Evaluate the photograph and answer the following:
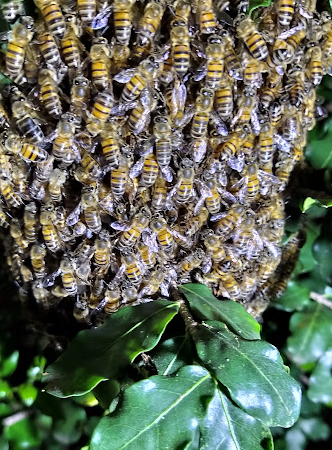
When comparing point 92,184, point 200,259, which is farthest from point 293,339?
point 92,184

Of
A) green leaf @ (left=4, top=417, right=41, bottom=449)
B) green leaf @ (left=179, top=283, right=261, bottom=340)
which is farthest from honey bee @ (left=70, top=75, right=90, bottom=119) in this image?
green leaf @ (left=4, top=417, right=41, bottom=449)

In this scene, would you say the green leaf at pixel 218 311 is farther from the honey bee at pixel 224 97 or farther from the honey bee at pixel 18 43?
the honey bee at pixel 18 43

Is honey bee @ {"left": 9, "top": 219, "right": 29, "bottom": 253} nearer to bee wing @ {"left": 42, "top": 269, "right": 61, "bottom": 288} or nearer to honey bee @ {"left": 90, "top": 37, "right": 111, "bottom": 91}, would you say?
bee wing @ {"left": 42, "top": 269, "right": 61, "bottom": 288}

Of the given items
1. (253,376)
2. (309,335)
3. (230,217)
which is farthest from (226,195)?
(309,335)

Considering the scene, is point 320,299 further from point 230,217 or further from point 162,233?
point 162,233

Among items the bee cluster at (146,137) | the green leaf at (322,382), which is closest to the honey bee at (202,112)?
the bee cluster at (146,137)

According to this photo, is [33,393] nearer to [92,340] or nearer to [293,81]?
[92,340]
